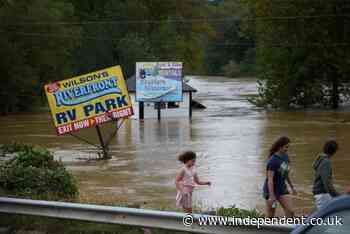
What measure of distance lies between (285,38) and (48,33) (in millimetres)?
22410

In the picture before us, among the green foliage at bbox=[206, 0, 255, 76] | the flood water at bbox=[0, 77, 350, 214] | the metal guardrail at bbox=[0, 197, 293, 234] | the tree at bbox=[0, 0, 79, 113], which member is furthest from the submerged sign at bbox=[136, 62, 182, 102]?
the green foliage at bbox=[206, 0, 255, 76]

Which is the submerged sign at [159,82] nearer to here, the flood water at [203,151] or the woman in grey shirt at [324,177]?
the flood water at [203,151]

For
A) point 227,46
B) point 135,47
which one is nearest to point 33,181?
point 135,47

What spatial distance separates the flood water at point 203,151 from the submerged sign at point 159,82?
77.5 inches

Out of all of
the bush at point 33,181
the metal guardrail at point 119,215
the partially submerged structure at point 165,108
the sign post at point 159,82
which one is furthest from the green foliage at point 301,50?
the metal guardrail at point 119,215

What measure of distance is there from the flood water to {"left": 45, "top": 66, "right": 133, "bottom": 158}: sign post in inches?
72.7

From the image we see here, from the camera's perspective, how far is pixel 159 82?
5950 cm

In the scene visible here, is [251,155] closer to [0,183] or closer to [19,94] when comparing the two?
[0,183]

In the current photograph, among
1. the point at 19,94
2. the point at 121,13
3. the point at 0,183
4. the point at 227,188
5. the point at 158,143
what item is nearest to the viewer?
the point at 0,183

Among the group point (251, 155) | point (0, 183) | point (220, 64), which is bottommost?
point (220, 64)

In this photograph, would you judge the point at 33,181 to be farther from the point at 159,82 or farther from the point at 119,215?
the point at 159,82

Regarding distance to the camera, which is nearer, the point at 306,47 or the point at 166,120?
the point at 166,120

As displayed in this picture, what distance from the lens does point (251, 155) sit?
113 feet

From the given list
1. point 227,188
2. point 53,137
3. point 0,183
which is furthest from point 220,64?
point 0,183
